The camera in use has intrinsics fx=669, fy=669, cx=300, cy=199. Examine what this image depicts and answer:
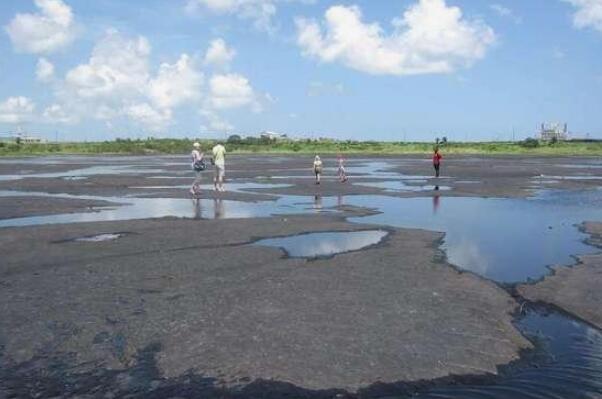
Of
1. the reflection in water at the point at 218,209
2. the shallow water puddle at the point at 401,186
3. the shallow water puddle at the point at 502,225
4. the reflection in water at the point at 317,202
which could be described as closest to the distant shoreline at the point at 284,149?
the shallow water puddle at the point at 401,186

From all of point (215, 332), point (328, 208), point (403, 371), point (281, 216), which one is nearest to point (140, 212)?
point (281, 216)

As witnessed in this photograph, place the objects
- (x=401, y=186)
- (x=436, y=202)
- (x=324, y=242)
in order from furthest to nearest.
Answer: (x=401, y=186)
(x=436, y=202)
(x=324, y=242)

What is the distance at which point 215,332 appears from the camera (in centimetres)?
820

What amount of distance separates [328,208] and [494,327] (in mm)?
14582

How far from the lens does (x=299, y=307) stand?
9383mm

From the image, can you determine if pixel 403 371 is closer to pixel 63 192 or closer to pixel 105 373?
pixel 105 373

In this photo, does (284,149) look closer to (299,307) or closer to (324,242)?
(324,242)

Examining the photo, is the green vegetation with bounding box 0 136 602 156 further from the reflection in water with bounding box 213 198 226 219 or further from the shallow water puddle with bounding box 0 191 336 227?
the reflection in water with bounding box 213 198 226 219

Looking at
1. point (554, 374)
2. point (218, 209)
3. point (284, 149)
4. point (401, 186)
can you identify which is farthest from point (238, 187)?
point (284, 149)

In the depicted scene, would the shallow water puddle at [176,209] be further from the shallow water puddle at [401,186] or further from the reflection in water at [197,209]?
the shallow water puddle at [401,186]

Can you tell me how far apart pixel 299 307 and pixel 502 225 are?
11.0 meters

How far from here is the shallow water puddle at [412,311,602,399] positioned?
6598mm

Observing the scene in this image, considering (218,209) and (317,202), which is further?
(317,202)

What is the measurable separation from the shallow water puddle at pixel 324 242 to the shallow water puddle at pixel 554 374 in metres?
5.87
